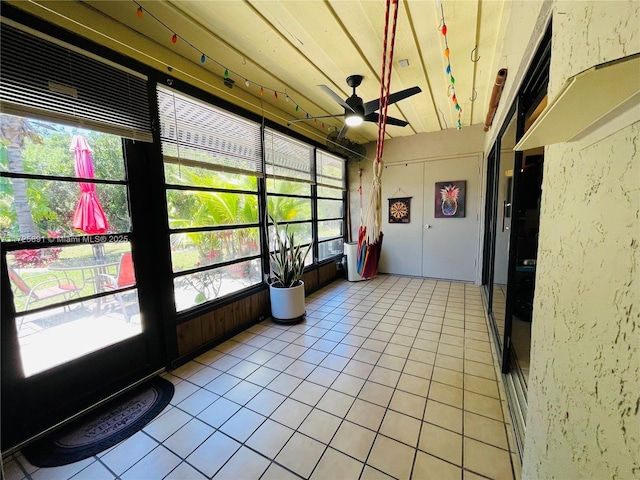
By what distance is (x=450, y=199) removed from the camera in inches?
185

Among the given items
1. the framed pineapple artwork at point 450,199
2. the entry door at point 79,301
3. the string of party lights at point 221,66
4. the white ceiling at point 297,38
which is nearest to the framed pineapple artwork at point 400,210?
the framed pineapple artwork at point 450,199

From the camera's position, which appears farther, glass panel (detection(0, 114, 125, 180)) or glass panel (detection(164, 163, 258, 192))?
glass panel (detection(164, 163, 258, 192))

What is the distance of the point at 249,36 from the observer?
6.79ft

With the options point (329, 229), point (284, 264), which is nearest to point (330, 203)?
point (329, 229)

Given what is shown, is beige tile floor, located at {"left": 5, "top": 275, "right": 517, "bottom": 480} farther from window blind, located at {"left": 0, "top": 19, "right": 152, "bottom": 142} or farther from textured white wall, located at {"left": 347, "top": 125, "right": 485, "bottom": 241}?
textured white wall, located at {"left": 347, "top": 125, "right": 485, "bottom": 241}

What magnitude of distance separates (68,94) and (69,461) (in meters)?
2.23

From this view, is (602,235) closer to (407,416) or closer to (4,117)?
(407,416)

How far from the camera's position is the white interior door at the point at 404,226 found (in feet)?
16.4

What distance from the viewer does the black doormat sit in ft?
4.99

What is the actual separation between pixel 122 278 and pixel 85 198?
648 millimetres

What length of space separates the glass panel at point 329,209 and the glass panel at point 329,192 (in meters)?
0.11

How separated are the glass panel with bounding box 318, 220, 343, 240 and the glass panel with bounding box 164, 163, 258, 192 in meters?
1.85

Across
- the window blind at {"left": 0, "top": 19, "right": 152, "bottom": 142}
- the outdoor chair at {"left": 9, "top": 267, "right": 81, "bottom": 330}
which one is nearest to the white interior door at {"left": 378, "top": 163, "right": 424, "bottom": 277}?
the window blind at {"left": 0, "top": 19, "right": 152, "bottom": 142}

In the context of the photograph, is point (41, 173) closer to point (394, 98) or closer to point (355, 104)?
point (355, 104)
